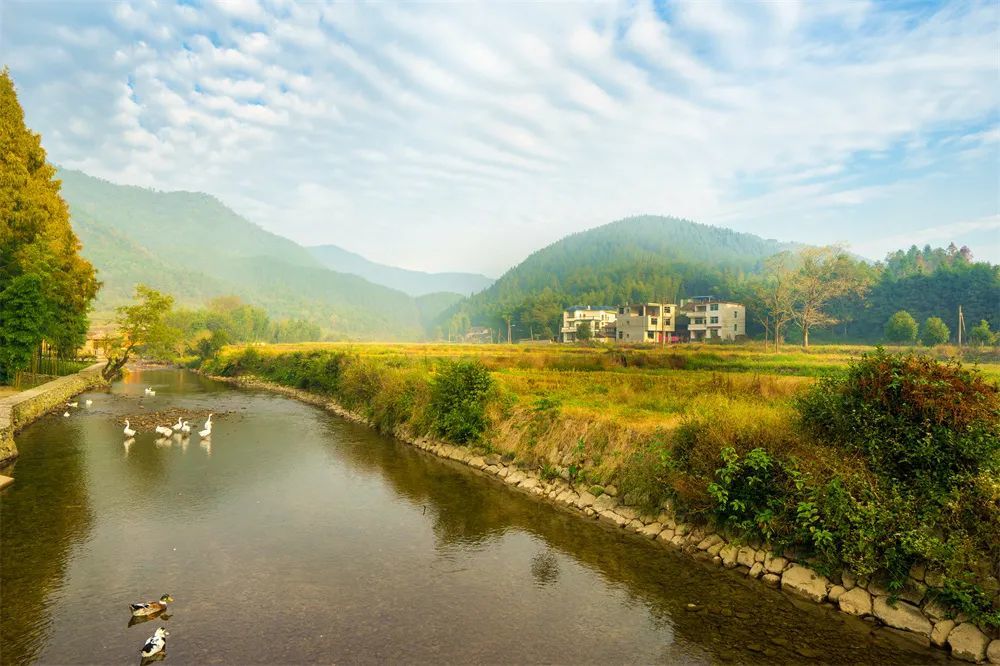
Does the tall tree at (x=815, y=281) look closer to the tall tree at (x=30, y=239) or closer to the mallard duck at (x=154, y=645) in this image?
the mallard duck at (x=154, y=645)

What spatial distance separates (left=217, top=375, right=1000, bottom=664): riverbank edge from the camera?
10.0m

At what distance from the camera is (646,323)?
10231 centimetres

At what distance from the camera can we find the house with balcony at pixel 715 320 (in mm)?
100562

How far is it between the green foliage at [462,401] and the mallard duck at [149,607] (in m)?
15.1

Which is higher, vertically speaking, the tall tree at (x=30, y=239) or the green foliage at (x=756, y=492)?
the tall tree at (x=30, y=239)

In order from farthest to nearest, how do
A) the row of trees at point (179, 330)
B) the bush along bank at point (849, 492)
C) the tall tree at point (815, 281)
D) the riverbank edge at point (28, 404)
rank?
1. the tall tree at point (815, 281)
2. the row of trees at point (179, 330)
3. the riverbank edge at point (28, 404)
4. the bush along bank at point (849, 492)

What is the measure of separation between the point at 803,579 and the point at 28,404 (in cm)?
3929

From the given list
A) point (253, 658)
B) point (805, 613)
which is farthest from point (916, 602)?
point (253, 658)

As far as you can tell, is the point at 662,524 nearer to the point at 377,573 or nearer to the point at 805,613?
the point at 805,613

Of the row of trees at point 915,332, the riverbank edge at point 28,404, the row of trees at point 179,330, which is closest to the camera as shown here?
the riverbank edge at point 28,404

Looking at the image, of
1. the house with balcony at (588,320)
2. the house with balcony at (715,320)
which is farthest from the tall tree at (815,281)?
the house with balcony at (588,320)

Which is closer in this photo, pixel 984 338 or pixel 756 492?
pixel 756 492

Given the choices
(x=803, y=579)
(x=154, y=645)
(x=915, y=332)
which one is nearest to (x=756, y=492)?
(x=803, y=579)

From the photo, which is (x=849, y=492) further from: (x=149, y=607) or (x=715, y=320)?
(x=715, y=320)
